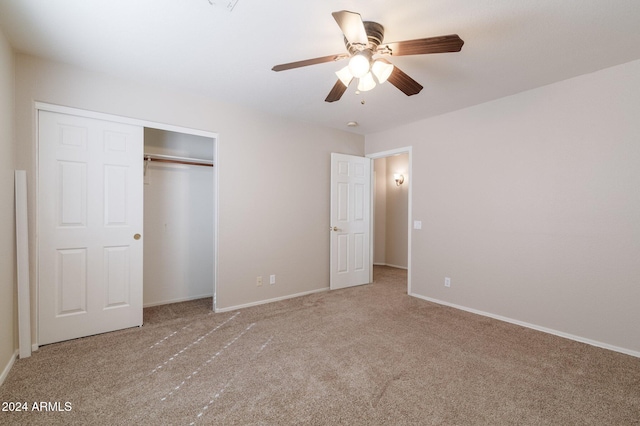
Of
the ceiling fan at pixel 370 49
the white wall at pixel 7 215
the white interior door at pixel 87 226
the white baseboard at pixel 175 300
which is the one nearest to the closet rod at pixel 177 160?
the white interior door at pixel 87 226

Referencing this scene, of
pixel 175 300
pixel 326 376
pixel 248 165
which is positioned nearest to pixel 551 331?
pixel 326 376

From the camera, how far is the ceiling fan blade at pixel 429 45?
1.73m

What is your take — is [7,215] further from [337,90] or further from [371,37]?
[371,37]

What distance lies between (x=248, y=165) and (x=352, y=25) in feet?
Answer: 7.81

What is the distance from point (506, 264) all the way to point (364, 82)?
2.64 meters

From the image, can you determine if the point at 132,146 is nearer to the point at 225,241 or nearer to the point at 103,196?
the point at 103,196

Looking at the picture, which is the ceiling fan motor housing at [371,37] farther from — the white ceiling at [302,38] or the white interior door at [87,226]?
the white interior door at [87,226]

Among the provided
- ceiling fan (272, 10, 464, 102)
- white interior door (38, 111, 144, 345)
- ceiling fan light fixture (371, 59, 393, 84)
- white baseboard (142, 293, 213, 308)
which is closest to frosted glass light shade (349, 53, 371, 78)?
ceiling fan (272, 10, 464, 102)

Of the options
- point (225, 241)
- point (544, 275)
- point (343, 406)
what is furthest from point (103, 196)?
point (544, 275)

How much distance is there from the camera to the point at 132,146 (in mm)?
3018

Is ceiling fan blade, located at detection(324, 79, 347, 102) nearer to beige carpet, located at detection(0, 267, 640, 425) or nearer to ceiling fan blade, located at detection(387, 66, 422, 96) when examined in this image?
ceiling fan blade, located at detection(387, 66, 422, 96)

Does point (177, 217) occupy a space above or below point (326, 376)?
above

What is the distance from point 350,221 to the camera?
474 centimetres

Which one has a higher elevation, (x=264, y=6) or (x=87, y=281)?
(x=264, y=6)
